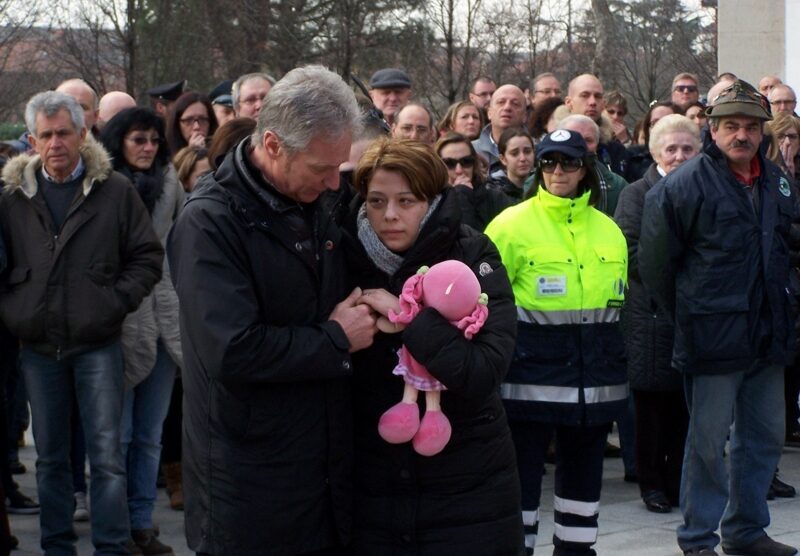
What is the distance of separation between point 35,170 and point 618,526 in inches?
138

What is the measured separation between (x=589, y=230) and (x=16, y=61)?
22.2 m

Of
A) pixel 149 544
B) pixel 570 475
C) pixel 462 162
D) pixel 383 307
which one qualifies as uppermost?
pixel 462 162

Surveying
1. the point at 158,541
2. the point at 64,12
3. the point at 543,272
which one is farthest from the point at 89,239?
the point at 64,12

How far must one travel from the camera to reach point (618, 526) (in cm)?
737

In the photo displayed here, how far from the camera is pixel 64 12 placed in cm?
2119

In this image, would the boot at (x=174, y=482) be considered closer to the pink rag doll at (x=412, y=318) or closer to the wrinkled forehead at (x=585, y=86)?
the pink rag doll at (x=412, y=318)

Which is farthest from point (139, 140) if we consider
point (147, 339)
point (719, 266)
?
point (719, 266)

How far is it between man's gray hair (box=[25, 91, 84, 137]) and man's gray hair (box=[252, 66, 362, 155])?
117 inches

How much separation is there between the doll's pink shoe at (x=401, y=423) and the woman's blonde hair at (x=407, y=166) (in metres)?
0.63

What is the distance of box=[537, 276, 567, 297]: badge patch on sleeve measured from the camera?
5918mm

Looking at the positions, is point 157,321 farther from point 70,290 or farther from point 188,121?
point 188,121

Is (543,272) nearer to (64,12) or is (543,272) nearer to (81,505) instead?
(81,505)

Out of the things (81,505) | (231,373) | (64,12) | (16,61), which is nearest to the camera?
(231,373)

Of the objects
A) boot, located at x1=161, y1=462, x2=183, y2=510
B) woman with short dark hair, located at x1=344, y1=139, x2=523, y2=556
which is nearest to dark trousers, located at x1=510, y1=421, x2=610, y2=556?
woman with short dark hair, located at x1=344, y1=139, x2=523, y2=556
